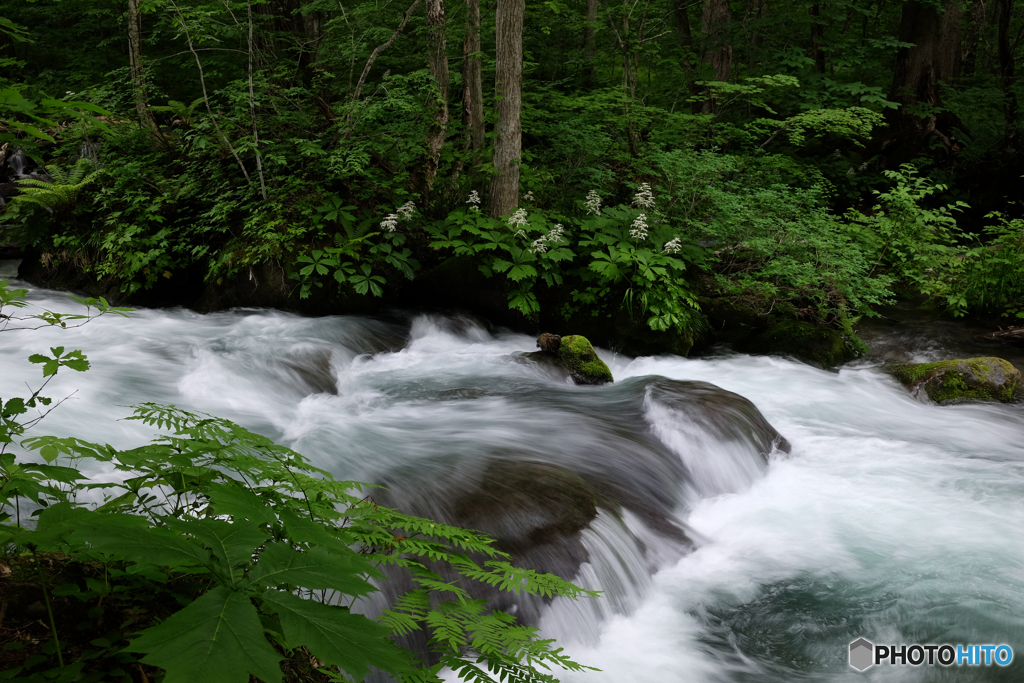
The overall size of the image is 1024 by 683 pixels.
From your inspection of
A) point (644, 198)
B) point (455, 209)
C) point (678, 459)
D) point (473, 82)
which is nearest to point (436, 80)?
point (473, 82)

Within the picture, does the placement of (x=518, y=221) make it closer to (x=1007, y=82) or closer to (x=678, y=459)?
(x=678, y=459)

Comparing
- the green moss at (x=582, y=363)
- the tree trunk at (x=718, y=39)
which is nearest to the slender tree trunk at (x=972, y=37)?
the tree trunk at (x=718, y=39)

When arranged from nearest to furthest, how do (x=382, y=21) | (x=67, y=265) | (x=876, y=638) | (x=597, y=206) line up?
(x=876, y=638) < (x=597, y=206) < (x=67, y=265) < (x=382, y=21)

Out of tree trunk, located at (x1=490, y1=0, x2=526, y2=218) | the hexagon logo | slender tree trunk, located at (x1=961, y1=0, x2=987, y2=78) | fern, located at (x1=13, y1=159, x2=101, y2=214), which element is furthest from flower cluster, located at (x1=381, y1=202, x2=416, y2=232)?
slender tree trunk, located at (x1=961, y1=0, x2=987, y2=78)

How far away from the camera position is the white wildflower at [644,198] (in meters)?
8.62

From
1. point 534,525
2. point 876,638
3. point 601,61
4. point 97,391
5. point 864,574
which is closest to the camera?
point 876,638

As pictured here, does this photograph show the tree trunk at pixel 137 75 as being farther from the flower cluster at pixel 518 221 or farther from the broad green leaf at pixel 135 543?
the broad green leaf at pixel 135 543

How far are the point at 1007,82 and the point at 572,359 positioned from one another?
11953 millimetres

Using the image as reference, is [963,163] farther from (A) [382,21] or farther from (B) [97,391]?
(B) [97,391]

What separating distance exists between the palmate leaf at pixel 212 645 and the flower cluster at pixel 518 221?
7388mm

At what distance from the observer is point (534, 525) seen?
3.95 m

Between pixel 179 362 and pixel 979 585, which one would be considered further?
pixel 179 362

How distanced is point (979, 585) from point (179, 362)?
6985 mm

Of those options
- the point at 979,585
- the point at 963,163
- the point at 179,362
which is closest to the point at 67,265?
the point at 179,362
